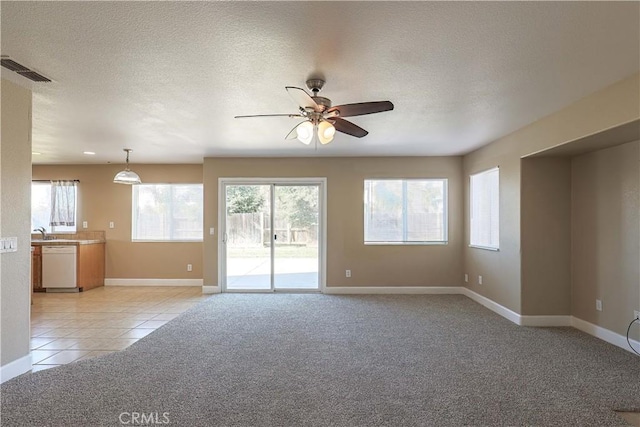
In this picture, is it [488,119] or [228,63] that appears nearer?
[228,63]

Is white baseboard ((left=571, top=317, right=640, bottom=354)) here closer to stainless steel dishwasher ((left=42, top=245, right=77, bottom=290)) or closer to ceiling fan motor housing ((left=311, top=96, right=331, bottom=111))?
ceiling fan motor housing ((left=311, top=96, right=331, bottom=111))

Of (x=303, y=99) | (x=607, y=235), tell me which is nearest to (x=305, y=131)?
(x=303, y=99)

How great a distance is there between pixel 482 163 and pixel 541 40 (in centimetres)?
348

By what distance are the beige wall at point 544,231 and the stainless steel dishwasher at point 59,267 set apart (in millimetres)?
7148

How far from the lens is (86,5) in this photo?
187 cm

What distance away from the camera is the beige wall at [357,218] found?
6223 millimetres

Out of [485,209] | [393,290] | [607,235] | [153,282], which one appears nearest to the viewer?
[607,235]

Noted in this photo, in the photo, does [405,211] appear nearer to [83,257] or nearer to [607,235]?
[607,235]

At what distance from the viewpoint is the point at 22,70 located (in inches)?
105

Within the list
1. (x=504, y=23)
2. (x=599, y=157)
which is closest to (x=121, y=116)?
(x=504, y=23)

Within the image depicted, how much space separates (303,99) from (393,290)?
13.7 feet

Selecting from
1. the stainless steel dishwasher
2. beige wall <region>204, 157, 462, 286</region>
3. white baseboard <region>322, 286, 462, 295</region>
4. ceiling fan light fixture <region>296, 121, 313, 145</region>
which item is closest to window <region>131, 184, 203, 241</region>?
beige wall <region>204, 157, 462, 286</region>

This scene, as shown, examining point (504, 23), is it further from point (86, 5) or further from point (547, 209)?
point (547, 209)

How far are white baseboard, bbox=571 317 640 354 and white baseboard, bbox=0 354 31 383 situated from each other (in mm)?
5542
